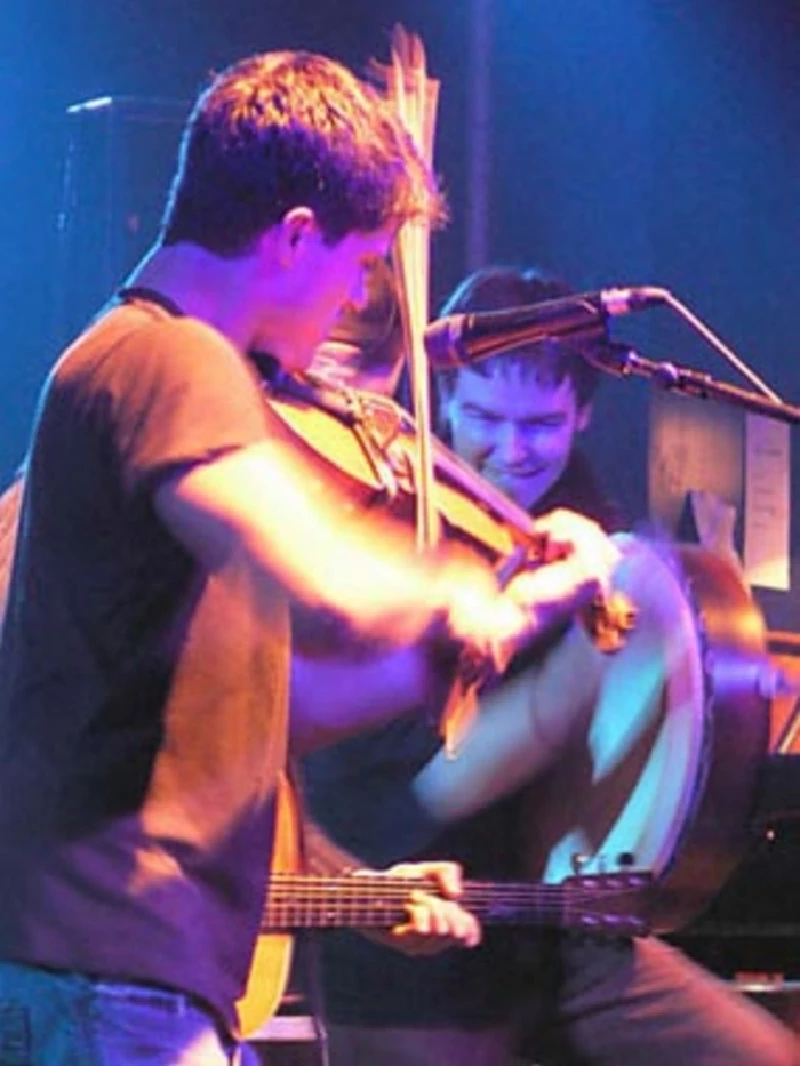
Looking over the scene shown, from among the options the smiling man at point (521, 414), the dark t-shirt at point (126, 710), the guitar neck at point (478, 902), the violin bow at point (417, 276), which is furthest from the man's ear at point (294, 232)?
the smiling man at point (521, 414)

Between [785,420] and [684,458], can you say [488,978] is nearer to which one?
[785,420]

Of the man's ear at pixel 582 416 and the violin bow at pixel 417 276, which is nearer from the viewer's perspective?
the violin bow at pixel 417 276

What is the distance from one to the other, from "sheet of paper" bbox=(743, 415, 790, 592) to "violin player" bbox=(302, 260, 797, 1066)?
1948 mm

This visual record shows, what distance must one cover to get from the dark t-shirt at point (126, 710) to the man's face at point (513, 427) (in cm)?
130

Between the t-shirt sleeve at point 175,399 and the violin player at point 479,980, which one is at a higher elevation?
the t-shirt sleeve at point 175,399

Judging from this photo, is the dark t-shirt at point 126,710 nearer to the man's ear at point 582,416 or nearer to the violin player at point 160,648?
the violin player at point 160,648

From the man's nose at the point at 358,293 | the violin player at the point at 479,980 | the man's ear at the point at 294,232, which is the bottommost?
the violin player at the point at 479,980

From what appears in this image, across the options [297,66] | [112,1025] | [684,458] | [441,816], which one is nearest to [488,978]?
[441,816]

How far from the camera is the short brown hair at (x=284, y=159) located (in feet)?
5.74

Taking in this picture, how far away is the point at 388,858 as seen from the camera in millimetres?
2615

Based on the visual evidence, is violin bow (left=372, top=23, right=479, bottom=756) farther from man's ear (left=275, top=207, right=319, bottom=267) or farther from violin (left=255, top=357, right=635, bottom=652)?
man's ear (left=275, top=207, right=319, bottom=267)

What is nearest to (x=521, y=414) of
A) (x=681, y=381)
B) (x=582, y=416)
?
(x=582, y=416)

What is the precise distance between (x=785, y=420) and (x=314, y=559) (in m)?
0.94

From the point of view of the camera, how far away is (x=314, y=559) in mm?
1551
